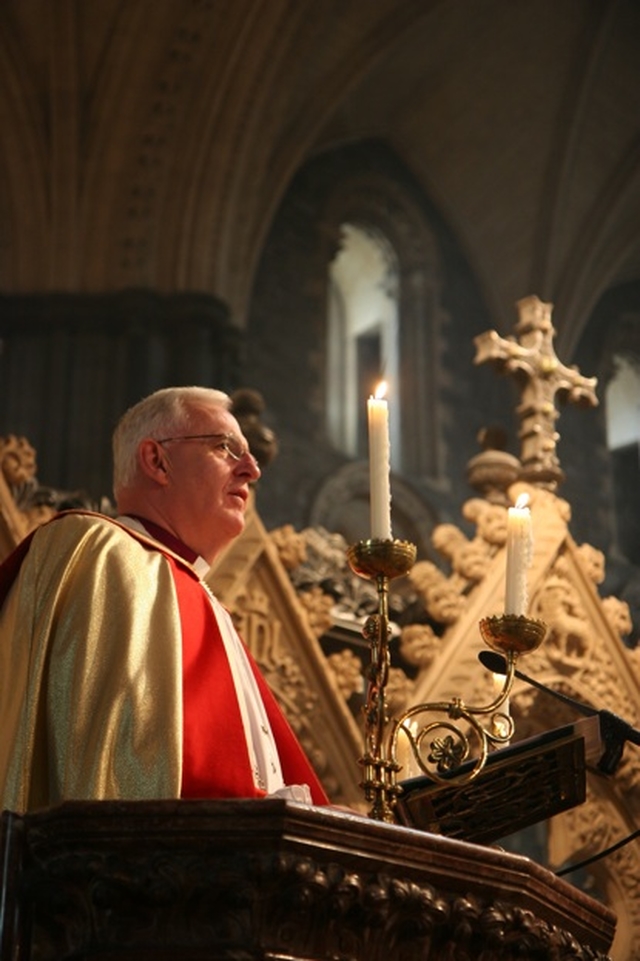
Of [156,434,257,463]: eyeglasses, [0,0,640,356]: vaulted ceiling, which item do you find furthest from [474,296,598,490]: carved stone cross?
[0,0,640,356]: vaulted ceiling

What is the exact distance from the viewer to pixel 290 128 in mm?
12742

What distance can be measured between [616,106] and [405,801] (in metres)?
12.4

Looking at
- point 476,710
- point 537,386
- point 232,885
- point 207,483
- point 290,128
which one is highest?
point 290,128

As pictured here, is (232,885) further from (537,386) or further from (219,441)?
(537,386)

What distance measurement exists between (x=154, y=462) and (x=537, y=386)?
3036mm

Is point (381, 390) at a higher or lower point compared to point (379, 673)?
higher

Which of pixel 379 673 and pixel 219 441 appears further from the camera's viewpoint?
pixel 219 441

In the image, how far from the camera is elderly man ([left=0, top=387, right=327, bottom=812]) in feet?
8.60

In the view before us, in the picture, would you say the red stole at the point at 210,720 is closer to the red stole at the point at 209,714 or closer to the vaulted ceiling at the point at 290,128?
the red stole at the point at 209,714

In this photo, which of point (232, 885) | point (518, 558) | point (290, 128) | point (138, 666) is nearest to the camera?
point (232, 885)

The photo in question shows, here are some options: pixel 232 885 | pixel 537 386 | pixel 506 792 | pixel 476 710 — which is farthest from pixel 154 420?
pixel 537 386

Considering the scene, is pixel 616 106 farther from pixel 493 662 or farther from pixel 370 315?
pixel 493 662

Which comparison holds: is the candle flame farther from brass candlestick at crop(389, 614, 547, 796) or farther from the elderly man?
brass candlestick at crop(389, 614, 547, 796)

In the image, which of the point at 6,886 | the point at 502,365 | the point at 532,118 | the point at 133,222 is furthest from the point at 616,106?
the point at 6,886
